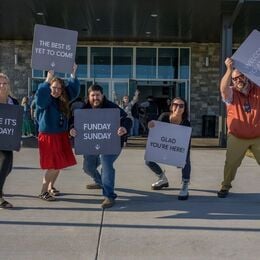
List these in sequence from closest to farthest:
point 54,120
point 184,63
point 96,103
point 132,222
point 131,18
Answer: point 132,222 → point 96,103 → point 54,120 → point 131,18 → point 184,63

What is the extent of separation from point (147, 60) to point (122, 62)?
1049 mm

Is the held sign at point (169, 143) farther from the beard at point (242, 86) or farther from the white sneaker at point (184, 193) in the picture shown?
the beard at point (242, 86)

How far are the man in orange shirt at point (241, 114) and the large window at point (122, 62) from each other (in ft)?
47.0

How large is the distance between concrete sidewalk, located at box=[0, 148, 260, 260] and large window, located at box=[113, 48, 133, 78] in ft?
42.0

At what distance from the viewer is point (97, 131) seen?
658cm

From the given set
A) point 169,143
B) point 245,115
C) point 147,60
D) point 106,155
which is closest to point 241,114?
→ point 245,115

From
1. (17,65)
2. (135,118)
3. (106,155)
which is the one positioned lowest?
(135,118)

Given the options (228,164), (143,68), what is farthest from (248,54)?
(143,68)

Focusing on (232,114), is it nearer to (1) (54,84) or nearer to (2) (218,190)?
(2) (218,190)

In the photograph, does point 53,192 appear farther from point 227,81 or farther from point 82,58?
point 82,58

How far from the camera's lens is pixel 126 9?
1554 centimetres

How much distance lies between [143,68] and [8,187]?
1412 centimetres

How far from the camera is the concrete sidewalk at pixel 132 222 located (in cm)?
481

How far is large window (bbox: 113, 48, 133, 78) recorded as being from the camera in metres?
21.1
